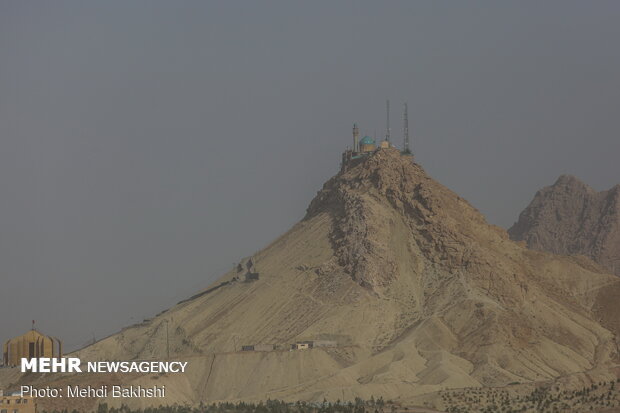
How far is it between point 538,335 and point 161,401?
48.7 metres

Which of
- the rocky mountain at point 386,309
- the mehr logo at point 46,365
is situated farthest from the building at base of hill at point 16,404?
the rocky mountain at point 386,309

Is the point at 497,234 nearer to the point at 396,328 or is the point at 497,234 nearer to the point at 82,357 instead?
the point at 396,328

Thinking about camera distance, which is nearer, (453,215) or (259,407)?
(259,407)

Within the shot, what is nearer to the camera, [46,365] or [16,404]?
[16,404]

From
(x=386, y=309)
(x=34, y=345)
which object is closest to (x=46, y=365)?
(x=34, y=345)

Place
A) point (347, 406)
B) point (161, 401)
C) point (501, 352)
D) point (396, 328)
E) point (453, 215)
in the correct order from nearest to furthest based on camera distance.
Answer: point (347, 406) < point (161, 401) < point (501, 352) < point (396, 328) < point (453, 215)

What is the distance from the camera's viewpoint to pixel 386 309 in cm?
17512

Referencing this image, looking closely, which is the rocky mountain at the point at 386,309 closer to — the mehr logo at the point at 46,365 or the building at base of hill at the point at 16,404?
the mehr logo at the point at 46,365

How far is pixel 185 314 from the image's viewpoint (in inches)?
7210

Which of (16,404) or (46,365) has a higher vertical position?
(46,365)

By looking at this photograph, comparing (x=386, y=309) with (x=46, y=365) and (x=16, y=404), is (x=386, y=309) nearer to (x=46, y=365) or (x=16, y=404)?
(x=46, y=365)

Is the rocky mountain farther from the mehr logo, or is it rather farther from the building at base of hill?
the building at base of hill

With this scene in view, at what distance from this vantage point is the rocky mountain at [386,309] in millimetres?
157750

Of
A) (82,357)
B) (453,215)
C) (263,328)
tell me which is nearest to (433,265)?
(453,215)
